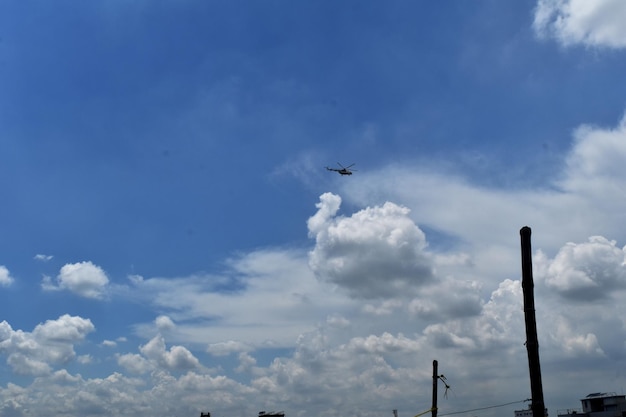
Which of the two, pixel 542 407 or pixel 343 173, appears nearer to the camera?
pixel 542 407

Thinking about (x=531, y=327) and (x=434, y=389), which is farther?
(x=434, y=389)

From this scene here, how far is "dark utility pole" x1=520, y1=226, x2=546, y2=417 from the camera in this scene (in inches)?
592

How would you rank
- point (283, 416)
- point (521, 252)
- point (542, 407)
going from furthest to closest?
point (283, 416)
point (521, 252)
point (542, 407)

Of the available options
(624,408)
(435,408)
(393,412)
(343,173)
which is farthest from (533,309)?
(624,408)

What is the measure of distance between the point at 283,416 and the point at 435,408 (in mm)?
50731

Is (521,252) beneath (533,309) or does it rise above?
above

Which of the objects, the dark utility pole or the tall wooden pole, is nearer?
the dark utility pole

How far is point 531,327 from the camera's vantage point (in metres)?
15.6

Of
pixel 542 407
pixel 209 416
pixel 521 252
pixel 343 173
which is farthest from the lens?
pixel 209 416

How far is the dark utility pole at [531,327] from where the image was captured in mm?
15031

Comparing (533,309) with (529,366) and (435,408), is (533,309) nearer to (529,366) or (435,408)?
(529,366)

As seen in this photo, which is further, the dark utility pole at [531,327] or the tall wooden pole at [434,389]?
the tall wooden pole at [434,389]

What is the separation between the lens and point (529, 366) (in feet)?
50.9

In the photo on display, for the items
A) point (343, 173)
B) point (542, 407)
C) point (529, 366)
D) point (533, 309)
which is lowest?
point (542, 407)
